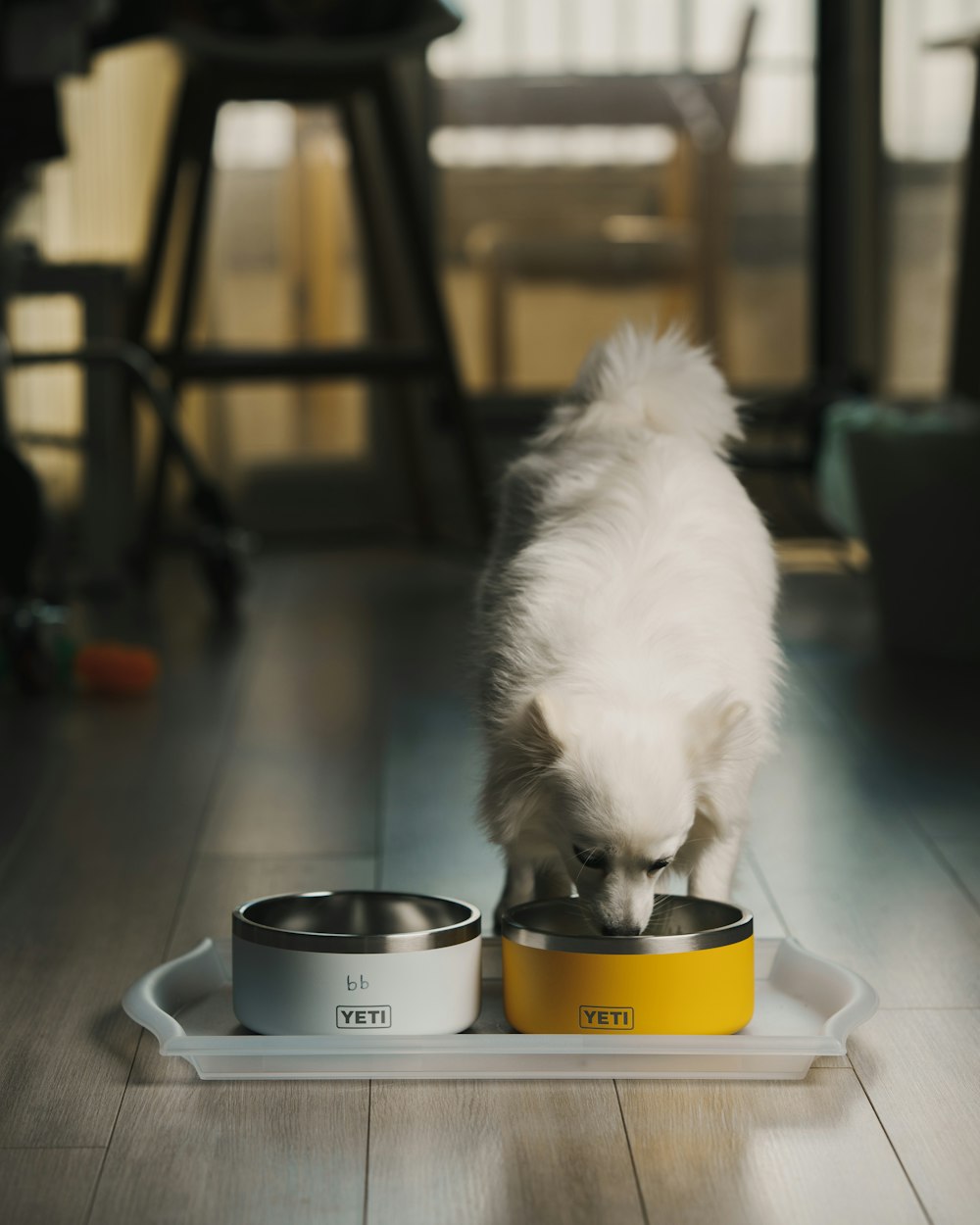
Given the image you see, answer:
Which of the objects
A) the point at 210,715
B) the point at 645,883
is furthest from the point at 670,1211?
the point at 210,715

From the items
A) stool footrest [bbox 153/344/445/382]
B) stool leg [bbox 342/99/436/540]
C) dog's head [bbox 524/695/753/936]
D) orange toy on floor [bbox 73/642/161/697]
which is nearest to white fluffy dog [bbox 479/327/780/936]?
dog's head [bbox 524/695/753/936]

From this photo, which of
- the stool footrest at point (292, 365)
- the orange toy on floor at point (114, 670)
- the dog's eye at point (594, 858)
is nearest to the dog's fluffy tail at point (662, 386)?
the dog's eye at point (594, 858)

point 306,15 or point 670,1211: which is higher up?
point 306,15

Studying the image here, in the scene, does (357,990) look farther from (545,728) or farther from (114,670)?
(114,670)

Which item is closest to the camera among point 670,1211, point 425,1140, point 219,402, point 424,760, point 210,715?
point 670,1211

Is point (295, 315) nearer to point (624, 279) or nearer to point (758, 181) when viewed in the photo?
point (624, 279)

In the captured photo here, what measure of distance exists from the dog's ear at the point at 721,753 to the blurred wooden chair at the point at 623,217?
403 cm

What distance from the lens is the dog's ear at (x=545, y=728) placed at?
1.40 m

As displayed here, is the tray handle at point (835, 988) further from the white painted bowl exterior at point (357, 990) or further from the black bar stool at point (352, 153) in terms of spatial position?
the black bar stool at point (352, 153)

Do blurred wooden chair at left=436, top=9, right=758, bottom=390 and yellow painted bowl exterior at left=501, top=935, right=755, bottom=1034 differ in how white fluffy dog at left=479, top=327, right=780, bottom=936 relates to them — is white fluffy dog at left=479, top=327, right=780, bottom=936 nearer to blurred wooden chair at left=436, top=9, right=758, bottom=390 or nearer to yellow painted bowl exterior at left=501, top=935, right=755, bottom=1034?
yellow painted bowl exterior at left=501, top=935, right=755, bottom=1034

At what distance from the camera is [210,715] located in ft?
9.41

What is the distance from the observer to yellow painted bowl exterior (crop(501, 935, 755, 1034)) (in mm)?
1407

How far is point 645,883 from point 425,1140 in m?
0.30

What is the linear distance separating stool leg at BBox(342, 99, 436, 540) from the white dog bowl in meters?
3.43
